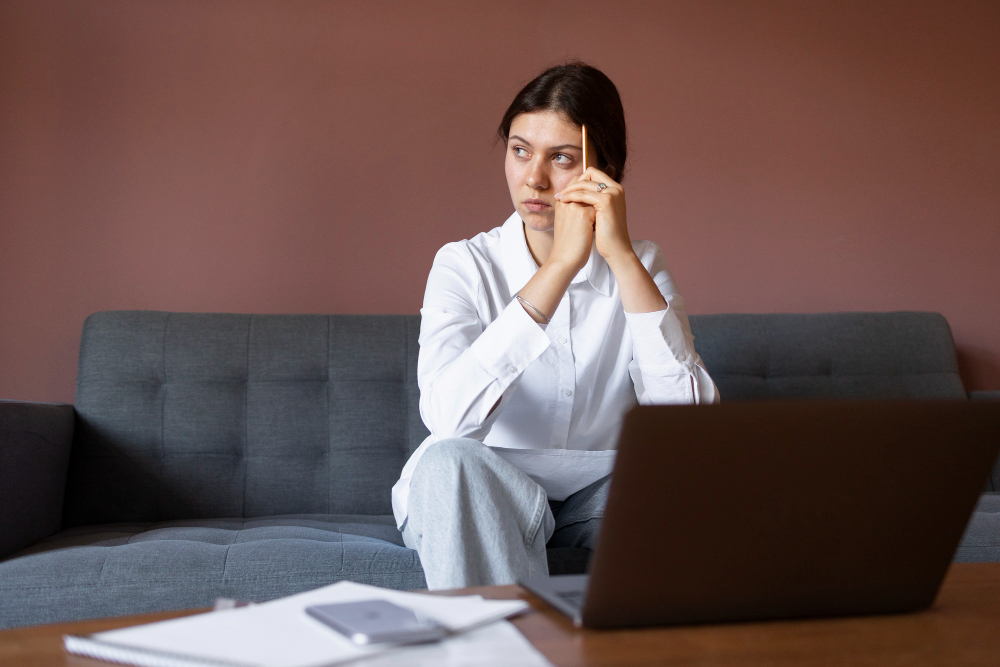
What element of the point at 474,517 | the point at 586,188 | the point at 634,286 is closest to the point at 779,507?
the point at 474,517

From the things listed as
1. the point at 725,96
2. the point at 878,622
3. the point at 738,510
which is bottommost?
the point at 878,622

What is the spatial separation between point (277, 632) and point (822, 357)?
189cm

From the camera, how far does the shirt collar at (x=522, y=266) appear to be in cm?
158

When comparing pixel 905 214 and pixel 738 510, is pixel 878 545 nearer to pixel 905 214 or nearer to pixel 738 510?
pixel 738 510

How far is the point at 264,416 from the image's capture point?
1916mm

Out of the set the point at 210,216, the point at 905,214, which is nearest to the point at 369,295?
the point at 210,216

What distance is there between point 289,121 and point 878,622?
2.04 metres

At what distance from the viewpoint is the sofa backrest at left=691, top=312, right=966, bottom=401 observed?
6.97 ft

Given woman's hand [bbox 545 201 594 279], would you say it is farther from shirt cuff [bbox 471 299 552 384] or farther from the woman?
shirt cuff [bbox 471 299 552 384]

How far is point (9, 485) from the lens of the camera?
150 centimetres

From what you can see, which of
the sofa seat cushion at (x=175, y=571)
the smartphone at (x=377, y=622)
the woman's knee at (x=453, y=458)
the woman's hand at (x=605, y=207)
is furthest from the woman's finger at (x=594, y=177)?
the smartphone at (x=377, y=622)

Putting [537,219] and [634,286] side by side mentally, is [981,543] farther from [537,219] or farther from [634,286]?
[537,219]

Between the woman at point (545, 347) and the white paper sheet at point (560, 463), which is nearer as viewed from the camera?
the woman at point (545, 347)

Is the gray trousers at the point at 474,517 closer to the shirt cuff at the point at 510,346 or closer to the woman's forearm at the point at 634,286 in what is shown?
the shirt cuff at the point at 510,346
